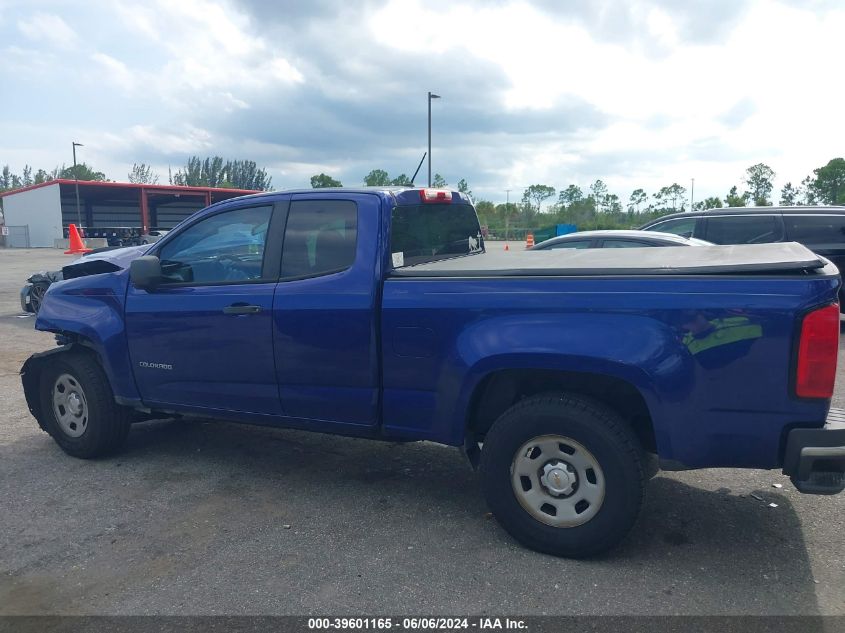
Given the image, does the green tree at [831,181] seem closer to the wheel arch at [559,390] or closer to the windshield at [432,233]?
the windshield at [432,233]

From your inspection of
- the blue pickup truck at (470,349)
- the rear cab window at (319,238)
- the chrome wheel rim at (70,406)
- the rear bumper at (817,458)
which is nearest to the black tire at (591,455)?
the blue pickup truck at (470,349)

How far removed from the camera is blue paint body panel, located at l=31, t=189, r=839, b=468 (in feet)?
10.2

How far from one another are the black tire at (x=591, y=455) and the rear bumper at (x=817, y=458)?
0.65 metres

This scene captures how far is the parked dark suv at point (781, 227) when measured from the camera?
32.3 ft

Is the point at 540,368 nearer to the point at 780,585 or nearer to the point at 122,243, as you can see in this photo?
the point at 780,585

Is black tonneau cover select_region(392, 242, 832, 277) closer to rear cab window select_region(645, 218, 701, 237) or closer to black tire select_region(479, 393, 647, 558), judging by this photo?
black tire select_region(479, 393, 647, 558)

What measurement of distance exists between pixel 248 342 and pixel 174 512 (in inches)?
43.3

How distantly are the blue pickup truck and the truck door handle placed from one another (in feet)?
0.04

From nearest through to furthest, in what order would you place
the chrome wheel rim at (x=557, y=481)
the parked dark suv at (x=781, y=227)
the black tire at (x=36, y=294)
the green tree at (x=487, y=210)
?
the chrome wheel rim at (x=557, y=481), the parked dark suv at (x=781, y=227), the black tire at (x=36, y=294), the green tree at (x=487, y=210)

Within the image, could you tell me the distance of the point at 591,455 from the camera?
11.1ft

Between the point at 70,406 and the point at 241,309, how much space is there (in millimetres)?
1853

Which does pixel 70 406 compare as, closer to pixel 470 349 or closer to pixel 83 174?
pixel 470 349

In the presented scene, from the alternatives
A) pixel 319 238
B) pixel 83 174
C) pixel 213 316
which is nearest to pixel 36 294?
pixel 213 316

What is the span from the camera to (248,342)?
14.2 ft
